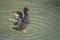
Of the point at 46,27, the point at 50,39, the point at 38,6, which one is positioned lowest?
the point at 50,39

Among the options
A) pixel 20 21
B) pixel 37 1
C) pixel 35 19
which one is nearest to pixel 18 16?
pixel 20 21

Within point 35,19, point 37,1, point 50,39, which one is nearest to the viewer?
point 50,39

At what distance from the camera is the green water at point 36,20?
135 centimetres

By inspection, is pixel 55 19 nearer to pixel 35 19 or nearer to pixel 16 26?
pixel 35 19

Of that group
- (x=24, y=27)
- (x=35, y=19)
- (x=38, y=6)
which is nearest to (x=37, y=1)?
(x=38, y=6)

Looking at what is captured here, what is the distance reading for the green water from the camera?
4.42ft

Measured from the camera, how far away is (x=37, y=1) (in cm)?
155

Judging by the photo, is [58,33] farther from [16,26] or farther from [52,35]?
[16,26]

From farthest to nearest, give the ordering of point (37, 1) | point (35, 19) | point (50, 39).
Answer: point (37, 1) → point (35, 19) → point (50, 39)

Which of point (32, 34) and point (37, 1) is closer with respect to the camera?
point (32, 34)

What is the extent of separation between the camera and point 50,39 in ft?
4.39

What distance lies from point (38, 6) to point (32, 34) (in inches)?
11.3

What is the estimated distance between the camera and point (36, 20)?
56.4 inches

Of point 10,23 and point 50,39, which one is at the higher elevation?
point 10,23
